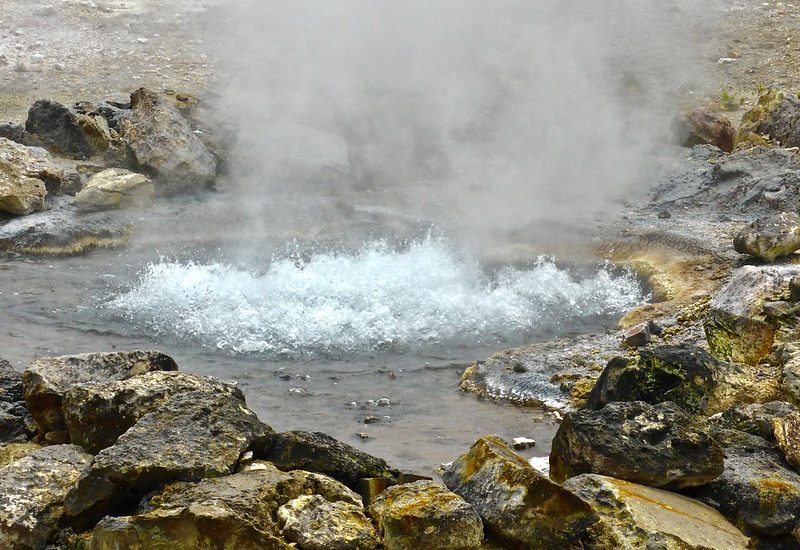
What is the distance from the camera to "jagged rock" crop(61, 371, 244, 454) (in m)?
2.94

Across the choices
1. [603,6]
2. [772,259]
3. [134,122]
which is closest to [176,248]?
[134,122]

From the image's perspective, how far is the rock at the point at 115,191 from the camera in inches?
288

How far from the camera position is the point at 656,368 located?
3641 mm

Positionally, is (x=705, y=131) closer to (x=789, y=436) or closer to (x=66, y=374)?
(x=789, y=436)

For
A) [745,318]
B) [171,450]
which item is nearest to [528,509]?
[171,450]

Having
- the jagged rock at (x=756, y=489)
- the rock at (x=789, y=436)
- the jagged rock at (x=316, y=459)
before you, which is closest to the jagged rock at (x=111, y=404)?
the jagged rock at (x=316, y=459)

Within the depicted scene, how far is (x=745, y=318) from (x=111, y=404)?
116 inches

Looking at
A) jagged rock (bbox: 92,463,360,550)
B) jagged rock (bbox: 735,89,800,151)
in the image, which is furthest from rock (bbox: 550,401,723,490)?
jagged rock (bbox: 735,89,800,151)

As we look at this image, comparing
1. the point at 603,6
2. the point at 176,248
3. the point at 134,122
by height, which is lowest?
the point at 176,248

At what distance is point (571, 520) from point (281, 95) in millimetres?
7375

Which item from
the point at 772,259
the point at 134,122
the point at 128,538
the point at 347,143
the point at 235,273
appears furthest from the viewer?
the point at 347,143

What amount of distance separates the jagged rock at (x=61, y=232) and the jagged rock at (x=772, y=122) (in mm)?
5593

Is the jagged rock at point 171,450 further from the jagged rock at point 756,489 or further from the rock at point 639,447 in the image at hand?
the jagged rock at point 756,489

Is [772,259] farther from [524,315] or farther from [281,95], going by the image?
[281,95]
